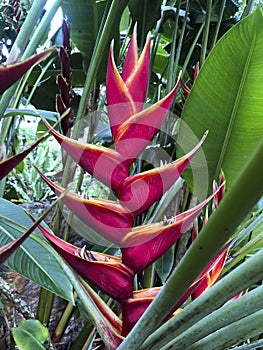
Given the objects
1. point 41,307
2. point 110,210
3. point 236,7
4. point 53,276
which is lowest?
point 41,307

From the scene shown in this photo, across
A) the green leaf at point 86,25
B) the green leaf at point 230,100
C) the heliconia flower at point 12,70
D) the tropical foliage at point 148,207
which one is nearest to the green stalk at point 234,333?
the tropical foliage at point 148,207

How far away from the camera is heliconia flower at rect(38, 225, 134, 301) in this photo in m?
0.34

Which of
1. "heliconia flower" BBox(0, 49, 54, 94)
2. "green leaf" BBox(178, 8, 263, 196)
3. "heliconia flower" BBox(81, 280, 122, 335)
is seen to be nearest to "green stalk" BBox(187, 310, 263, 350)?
"heliconia flower" BBox(81, 280, 122, 335)

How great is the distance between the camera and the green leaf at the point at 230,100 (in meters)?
0.51

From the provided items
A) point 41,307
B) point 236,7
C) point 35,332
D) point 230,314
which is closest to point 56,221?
point 41,307

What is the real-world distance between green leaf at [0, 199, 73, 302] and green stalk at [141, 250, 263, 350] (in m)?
0.21

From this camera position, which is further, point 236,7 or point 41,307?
point 236,7

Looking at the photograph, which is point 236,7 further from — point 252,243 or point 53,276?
point 53,276

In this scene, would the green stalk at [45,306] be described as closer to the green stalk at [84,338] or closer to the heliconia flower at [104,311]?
the green stalk at [84,338]

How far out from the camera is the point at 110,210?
1.16 feet

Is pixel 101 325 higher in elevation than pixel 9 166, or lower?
lower

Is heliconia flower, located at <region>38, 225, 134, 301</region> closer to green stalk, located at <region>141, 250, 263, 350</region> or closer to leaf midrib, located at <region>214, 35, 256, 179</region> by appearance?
green stalk, located at <region>141, 250, 263, 350</region>

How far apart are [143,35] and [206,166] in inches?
16.9

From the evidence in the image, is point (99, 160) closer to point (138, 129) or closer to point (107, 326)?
point (138, 129)
